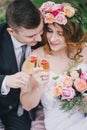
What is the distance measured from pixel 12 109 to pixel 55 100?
1.60 feet

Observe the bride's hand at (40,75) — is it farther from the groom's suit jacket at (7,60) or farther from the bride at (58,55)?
the groom's suit jacket at (7,60)

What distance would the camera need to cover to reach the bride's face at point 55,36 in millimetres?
4539

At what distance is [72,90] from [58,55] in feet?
1.73

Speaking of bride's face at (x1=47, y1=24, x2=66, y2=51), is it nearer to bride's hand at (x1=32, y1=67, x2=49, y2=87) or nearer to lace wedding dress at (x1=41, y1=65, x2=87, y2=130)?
lace wedding dress at (x1=41, y1=65, x2=87, y2=130)

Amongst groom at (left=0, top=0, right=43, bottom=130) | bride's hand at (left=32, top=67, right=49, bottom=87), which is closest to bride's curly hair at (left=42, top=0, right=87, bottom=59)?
groom at (left=0, top=0, right=43, bottom=130)

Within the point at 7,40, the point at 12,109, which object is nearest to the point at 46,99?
the point at 12,109

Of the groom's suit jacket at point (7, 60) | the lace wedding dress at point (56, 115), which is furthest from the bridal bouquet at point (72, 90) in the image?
the groom's suit jacket at point (7, 60)

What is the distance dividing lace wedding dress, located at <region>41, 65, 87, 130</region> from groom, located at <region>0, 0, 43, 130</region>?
261mm

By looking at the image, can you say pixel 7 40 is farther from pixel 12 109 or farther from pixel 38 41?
pixel 12 109

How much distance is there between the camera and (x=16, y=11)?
439 centimetres

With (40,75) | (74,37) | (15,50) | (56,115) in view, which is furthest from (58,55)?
(40,75)

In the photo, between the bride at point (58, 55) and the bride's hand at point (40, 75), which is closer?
the bride's hand at point (40, 75)

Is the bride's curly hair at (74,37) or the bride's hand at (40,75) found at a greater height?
the bride's hand at (40,75)

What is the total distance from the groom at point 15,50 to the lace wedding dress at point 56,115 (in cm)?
26
